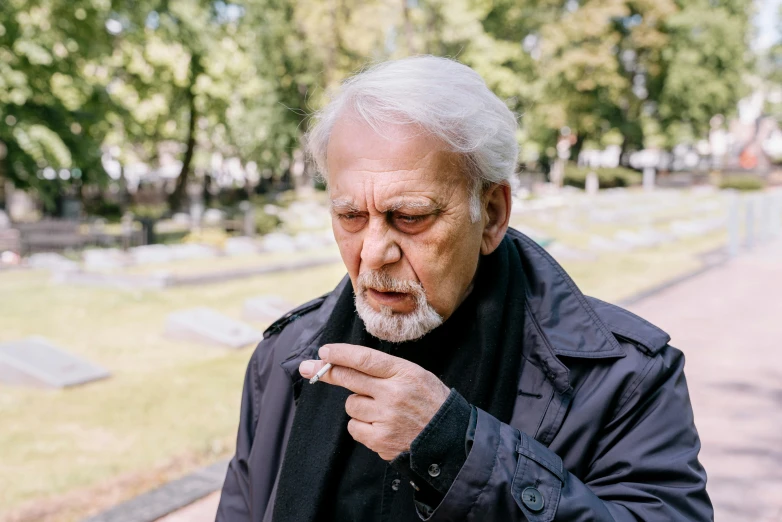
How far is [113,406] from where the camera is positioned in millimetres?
6117

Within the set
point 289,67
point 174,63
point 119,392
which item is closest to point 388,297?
point 119,392

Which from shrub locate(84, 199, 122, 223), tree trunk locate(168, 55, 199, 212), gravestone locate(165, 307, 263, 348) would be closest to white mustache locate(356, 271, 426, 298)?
gravestone locate(165, 307, 263, 348)

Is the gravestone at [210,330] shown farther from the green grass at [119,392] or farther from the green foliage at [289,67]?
the green foliage at [289,67]

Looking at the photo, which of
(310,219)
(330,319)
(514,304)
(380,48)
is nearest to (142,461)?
(330,319)

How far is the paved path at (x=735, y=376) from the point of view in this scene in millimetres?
4691

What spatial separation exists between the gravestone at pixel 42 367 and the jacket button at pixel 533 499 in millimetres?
6022

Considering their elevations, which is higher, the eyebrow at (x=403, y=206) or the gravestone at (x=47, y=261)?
the eyebrow at (x=403, y=206)

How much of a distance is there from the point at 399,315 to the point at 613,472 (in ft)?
2.02

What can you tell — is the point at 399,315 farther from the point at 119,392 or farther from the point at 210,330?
the point at 210,330

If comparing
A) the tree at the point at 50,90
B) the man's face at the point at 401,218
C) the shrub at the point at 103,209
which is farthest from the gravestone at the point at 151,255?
the shrub at the point at 103,209

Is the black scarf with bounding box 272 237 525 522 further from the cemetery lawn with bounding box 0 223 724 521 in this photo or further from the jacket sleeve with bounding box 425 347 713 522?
the cemetery lawn with bounding box 0 223 724 521

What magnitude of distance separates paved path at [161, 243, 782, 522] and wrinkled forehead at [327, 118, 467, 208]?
3113 mm

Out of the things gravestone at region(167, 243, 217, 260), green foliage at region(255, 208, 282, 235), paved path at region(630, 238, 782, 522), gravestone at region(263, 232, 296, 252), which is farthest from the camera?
green foliage at region(255, 208, 282, 235)

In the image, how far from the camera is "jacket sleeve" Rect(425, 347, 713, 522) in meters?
1.44
